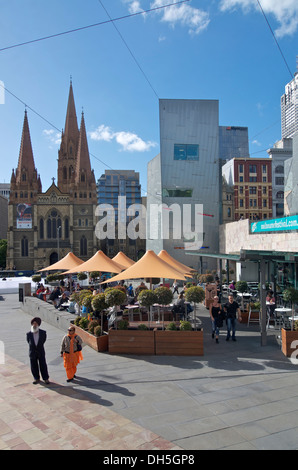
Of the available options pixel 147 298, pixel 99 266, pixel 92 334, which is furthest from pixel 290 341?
pixel 99 266

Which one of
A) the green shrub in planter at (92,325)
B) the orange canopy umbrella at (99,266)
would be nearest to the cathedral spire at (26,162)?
the orange canopy umbrella at (99,266)

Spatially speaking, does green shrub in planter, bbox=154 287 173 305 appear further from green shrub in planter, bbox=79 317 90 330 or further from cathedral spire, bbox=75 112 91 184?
cathedral spire, bbox=75 112 91 184

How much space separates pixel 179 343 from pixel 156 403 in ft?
11.0

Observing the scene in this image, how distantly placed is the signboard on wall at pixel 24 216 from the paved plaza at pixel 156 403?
63.5m

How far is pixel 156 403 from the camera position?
681 centimetres

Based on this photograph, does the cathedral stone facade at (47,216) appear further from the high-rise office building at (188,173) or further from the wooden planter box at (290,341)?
the wooden planter box at (290,341)

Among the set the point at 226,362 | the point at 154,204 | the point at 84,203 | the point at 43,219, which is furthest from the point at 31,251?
the point at 226,362

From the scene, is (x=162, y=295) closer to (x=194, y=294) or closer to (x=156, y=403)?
(x=194, y=294)

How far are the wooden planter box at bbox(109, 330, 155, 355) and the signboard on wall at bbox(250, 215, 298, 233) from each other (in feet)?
47.4

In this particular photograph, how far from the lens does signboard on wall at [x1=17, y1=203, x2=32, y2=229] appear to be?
231 feet

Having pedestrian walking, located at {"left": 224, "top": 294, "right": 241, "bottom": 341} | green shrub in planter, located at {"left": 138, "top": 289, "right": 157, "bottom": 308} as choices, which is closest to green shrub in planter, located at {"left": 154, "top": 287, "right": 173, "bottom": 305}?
green shrub in planter, located at {"left": 138, "top": 289, "right": 157, "bottom": 308}

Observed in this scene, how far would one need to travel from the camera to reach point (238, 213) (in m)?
51.3

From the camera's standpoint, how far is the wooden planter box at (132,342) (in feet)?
33.4
